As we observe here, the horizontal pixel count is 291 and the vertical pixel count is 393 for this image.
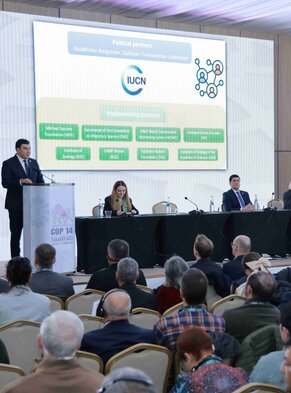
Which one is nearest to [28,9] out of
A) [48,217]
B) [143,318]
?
[48,217]

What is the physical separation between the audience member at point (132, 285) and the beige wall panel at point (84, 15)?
21.3ft

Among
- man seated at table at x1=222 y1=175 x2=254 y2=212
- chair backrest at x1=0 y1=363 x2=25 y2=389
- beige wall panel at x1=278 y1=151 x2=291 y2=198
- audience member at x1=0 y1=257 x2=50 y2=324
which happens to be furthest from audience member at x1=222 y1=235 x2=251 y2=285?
beige wall panel at x1=278 y1=151 x2=291 y2=198

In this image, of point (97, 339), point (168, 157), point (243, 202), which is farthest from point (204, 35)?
point (97, 339)

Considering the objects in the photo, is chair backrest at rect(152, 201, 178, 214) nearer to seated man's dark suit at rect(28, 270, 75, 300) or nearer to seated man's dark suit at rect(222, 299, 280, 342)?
seated man's dark suit at rect(28, 270, 75, 300)

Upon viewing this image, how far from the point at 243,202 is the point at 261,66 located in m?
A: 3.76

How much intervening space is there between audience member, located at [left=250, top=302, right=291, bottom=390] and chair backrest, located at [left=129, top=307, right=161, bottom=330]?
3.79ft

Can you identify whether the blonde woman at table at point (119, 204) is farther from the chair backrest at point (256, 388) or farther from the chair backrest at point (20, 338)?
the chair backrest at point (256, 388)

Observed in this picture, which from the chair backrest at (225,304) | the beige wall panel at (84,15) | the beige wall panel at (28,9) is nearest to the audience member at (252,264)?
the chair backrest at (225,304)

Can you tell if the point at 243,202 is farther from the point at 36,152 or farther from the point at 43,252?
the point at 43,252

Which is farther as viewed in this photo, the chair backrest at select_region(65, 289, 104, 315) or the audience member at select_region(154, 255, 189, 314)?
the audience member at select_region(154, 255, 189, 314)

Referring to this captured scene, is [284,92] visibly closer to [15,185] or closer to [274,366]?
[15,185]

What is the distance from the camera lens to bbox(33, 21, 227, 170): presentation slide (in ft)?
31.8

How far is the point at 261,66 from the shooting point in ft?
39.6

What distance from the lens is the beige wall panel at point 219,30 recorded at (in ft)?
38.0
